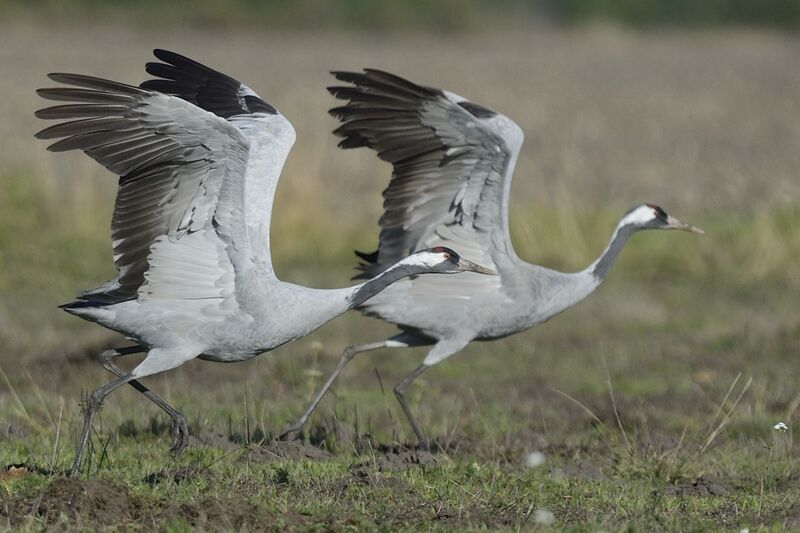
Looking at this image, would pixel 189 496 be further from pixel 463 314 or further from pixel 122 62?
pixel 122 62

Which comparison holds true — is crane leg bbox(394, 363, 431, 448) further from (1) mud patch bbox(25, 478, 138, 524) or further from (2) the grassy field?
(1) mud patch bbox(25, 478, 138, 524)

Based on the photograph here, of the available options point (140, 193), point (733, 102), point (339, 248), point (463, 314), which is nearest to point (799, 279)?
point (339, 248)

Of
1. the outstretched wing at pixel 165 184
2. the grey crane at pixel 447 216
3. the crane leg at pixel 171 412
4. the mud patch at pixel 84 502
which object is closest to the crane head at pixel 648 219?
the grey crane at pixel 447 216

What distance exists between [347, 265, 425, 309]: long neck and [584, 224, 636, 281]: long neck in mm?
1661

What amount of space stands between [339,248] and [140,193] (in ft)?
21.1

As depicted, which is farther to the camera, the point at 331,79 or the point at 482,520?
the point at 331,79

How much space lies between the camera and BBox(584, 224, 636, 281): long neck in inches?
309

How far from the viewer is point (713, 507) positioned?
5.66 metres

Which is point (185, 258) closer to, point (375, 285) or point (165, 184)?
point (165, 184)

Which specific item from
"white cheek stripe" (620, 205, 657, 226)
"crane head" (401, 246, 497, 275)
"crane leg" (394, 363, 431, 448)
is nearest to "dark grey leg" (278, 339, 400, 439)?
"crane leg" (394, 363, 431, 448)

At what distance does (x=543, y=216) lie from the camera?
12828mm

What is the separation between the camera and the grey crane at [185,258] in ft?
19.8

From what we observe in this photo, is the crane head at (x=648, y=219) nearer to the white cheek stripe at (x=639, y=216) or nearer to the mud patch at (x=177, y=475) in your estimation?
the white cheek stripe at (x=639, y=216)

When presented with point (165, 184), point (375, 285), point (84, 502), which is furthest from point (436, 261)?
point (84, 502)
